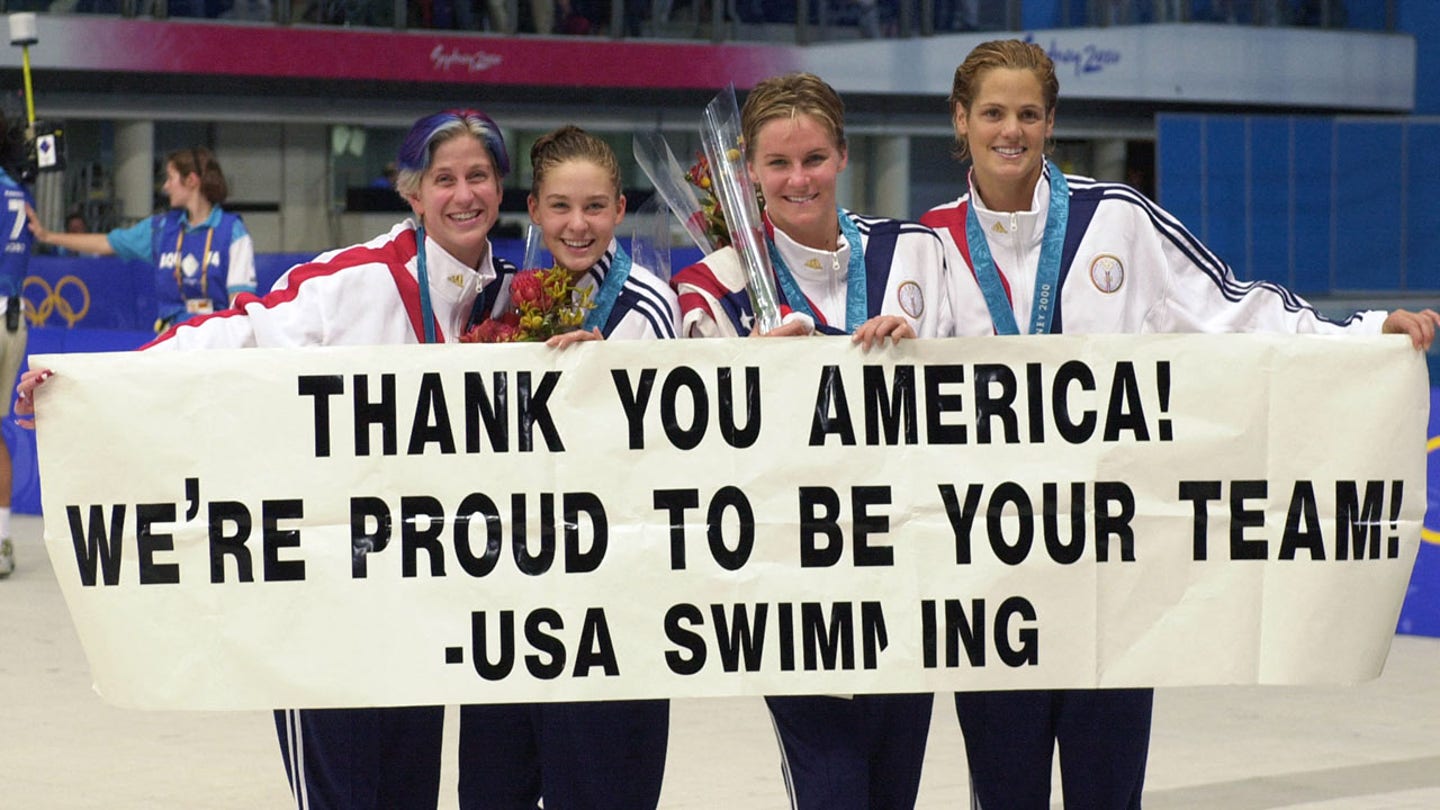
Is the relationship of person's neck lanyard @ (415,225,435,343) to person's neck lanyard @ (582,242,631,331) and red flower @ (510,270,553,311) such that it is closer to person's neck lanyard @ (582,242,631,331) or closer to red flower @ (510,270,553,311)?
red flower @ (510,270,553,311)

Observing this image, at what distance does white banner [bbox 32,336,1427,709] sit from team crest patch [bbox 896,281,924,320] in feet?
0.42

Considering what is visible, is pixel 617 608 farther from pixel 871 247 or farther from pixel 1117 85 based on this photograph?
pixel 1117 85

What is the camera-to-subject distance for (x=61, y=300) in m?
16.9

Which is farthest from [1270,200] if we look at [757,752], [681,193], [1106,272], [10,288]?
[681,193]

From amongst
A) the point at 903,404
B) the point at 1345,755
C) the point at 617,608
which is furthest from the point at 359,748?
the point at 1345,755

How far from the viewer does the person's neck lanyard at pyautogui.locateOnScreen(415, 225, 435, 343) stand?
4703mm

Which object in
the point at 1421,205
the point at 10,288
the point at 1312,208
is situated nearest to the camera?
the point at 10,288

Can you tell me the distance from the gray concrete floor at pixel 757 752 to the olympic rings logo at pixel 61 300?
822cm

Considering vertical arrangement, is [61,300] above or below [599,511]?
above

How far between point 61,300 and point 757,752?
10907 mm

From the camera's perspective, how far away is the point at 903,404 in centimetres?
463

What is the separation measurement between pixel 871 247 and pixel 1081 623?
889mm

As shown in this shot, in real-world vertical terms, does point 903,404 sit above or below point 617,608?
above

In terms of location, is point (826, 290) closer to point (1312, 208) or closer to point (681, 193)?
point (681, 193)
